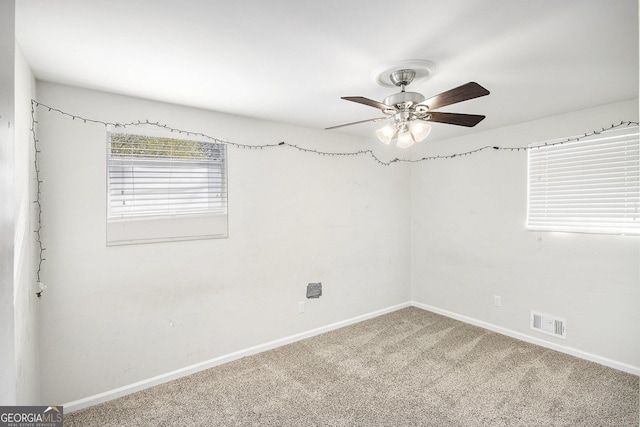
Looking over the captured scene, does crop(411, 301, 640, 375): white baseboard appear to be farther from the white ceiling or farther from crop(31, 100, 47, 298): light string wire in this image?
crop(31, 100, 47, 298): light string wire

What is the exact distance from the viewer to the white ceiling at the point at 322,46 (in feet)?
4.67

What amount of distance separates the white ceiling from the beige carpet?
228 cm

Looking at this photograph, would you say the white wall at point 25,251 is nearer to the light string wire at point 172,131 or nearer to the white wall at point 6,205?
the light string wire at point 172,131

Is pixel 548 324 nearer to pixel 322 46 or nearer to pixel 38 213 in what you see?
pixel 322 46

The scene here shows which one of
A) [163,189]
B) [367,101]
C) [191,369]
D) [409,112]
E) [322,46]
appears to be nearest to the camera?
[322,46]

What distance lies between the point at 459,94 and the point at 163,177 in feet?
7.48

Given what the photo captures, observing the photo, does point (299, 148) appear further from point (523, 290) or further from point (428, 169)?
point (523, 290)

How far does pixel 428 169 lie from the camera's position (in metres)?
4.31

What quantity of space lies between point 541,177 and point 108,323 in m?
4.11

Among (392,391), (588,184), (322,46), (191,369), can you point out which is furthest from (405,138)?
(191,369)

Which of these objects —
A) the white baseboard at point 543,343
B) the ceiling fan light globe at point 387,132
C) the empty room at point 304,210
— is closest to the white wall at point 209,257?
the empty room at point 304,210

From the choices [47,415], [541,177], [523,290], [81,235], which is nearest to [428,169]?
[541,177]

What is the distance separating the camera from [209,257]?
290 cm

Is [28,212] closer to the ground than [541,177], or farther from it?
closer to the ground
